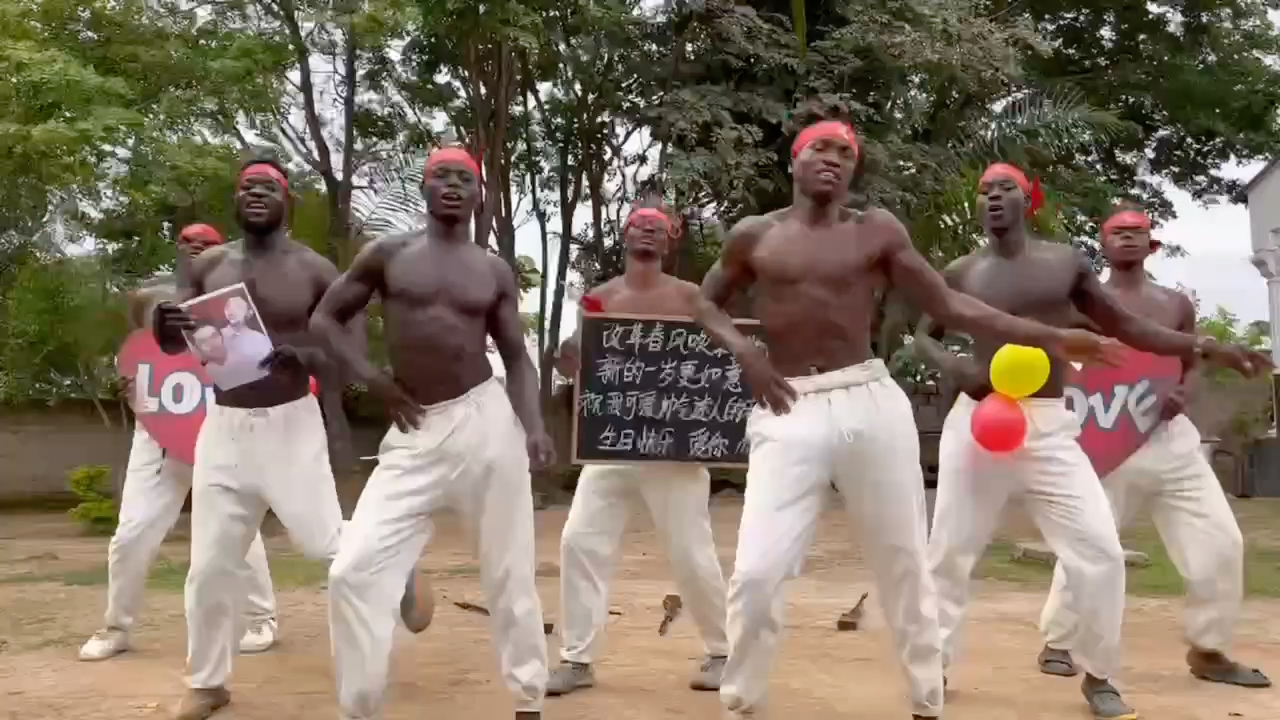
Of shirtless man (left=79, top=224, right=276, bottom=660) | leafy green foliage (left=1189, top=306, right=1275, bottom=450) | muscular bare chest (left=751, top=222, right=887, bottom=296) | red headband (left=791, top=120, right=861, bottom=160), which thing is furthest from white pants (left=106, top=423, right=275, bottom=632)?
leafy green foliage (left=1189, top=306, right=1275, bottom=450)

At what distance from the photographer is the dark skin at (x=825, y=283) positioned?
14.0 feet

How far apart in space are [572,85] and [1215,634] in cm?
1300

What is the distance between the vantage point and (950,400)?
5938mm

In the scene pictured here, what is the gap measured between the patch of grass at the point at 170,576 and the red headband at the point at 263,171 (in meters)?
4.31

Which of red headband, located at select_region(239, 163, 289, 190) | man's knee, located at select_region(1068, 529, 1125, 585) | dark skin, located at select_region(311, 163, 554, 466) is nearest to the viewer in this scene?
dark skin, located at select_region(311, 163, 554, 466)

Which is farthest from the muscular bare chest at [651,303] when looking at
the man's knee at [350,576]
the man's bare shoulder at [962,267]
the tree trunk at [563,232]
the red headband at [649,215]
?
the tree trunk at [563,232]

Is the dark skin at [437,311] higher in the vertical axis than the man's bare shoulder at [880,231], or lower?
lower

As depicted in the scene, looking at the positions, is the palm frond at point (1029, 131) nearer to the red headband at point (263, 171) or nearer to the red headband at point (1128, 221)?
the red headband at point (1128, 221)

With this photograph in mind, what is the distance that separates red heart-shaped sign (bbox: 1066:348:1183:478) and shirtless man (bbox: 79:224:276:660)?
417 cm

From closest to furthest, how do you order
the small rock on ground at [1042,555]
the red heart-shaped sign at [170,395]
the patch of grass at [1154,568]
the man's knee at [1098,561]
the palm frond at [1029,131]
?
the man's knee at [1098,561] < the red heart-shaped sign at [170,395] < the patch of grass at [1154,568] < the small rock on ground at [1042,555] < the palm frond at [1029,131]

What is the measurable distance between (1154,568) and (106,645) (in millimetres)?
7508

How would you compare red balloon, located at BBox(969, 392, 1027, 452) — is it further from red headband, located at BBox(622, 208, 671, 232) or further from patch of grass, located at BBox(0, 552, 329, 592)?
patch of grass, located at BBox(0, 552, 329, 592)

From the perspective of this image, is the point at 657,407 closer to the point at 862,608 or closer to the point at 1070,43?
the point at 862,608

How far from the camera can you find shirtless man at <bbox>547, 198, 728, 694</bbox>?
5.59 meters
